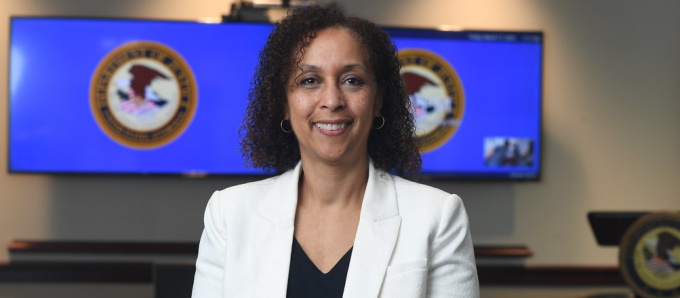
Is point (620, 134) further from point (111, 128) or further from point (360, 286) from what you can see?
point (360, 286)

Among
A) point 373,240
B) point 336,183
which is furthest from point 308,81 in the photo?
point 373,240

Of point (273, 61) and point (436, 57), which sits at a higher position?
point (436, 57)

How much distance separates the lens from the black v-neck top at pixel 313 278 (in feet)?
5.53

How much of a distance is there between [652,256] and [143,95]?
2537mm

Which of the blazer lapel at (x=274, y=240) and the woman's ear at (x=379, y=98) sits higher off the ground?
the woman's ear at (x=379, y=98)

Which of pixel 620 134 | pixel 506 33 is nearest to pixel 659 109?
pixel 620 134

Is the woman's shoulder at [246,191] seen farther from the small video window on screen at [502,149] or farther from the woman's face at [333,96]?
the small video window on screen at [502,149]

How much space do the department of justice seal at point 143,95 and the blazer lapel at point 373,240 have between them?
3120 mm

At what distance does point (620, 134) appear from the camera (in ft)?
16.7

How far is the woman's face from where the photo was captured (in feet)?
5.64

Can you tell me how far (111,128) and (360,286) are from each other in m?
3.36

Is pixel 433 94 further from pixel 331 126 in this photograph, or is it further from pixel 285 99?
pixel 331 126

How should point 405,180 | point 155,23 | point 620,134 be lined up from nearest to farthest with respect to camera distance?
point 405,180, point 155,23, point 620,134

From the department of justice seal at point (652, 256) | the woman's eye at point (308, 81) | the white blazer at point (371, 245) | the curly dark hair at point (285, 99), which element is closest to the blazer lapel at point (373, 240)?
the white blazer at point (371, 245)
